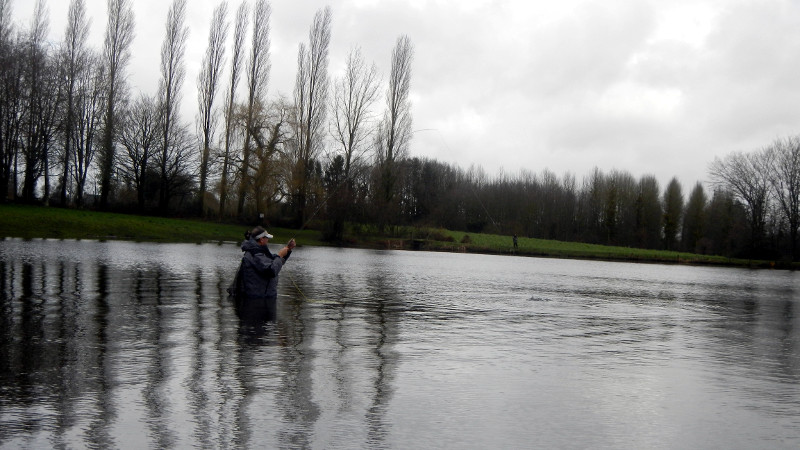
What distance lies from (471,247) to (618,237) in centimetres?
Answer: 4828

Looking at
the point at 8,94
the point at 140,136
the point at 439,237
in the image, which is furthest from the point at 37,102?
the point at 439,237

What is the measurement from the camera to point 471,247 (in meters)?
57.8

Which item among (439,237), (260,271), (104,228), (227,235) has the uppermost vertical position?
(439,237)

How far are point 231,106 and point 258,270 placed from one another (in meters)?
49.6

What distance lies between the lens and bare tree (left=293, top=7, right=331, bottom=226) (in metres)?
60.8

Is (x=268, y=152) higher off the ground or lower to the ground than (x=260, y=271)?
higher

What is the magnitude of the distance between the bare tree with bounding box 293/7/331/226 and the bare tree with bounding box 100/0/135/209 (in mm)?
14674

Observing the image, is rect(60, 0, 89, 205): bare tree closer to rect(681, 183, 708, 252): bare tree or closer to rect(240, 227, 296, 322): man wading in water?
rect(240, 227, 296, 322): man wading in water

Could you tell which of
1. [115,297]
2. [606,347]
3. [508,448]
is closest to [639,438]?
[508,448]

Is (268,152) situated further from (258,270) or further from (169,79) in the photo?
(258,270)

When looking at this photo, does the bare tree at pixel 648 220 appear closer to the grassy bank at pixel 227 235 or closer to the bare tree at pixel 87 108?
the grassy bank at pixel 227 235

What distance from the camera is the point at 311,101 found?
209 ft

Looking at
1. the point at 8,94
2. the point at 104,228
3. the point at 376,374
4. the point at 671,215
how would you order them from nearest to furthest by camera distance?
the point at 376,374, the point at 104,228, the point at 8,94, the point at 671,215

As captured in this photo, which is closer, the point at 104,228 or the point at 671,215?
the point at 104,228
